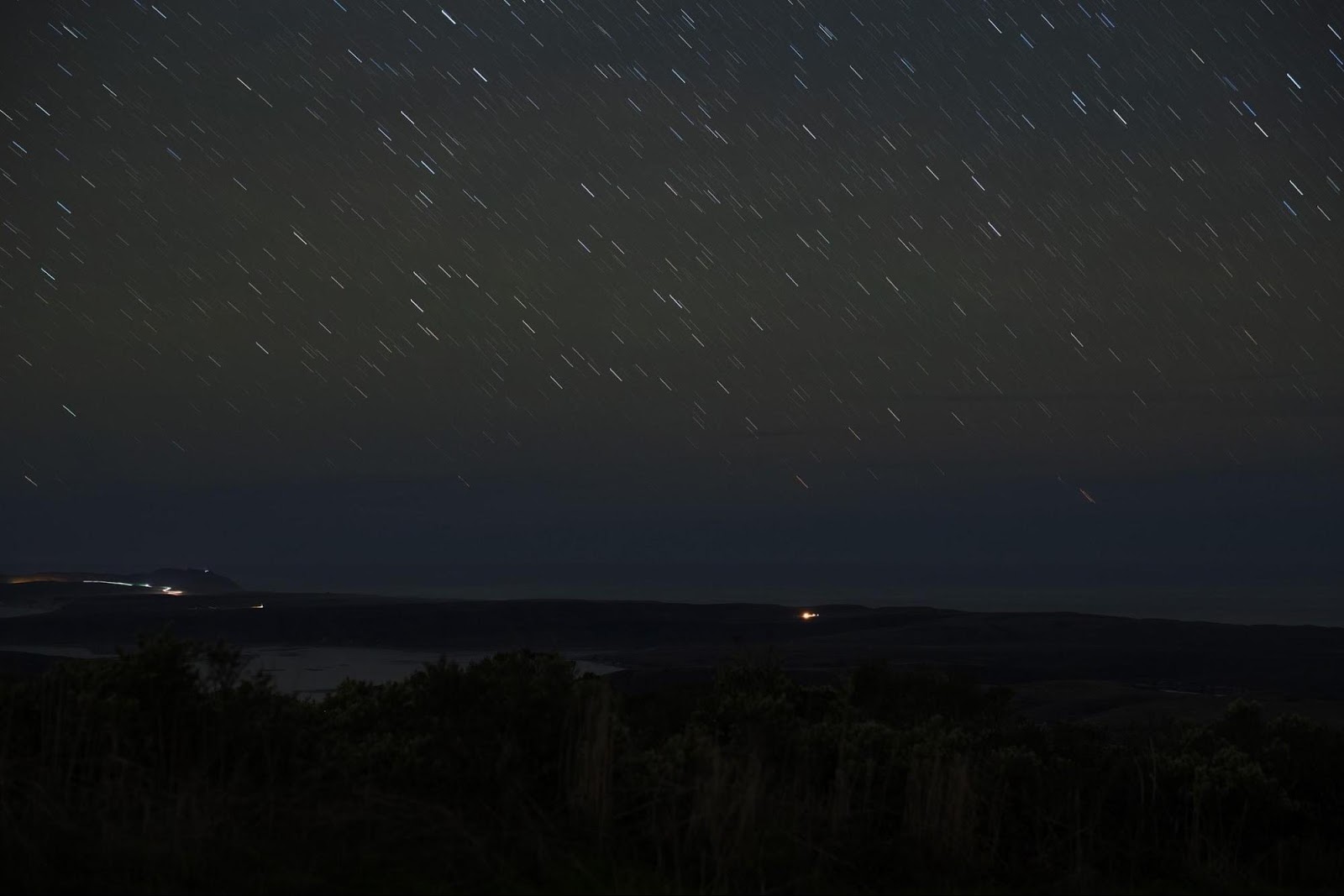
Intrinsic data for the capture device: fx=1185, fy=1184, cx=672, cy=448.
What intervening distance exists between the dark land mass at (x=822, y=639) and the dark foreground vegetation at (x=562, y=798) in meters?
15.0

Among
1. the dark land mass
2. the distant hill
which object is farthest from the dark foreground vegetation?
the distant hill

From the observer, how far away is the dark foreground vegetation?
6.26 metres

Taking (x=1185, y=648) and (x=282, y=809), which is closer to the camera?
(x=282, y=809)

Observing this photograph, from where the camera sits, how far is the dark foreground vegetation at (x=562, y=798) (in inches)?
247

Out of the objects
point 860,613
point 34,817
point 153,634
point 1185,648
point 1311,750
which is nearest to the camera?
point 34,817

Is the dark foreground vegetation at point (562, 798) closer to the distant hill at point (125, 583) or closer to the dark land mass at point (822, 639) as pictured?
the dark land mass at point (822, 639)

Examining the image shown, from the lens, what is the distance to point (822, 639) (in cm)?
4762

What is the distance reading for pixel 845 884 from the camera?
7012 millimetres

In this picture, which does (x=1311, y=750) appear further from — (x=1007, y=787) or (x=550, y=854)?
(x=550, y=854)

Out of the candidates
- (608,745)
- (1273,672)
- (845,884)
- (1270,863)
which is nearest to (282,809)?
(608,745)

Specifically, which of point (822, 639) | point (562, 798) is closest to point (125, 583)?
point (822, 639)

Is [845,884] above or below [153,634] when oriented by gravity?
below

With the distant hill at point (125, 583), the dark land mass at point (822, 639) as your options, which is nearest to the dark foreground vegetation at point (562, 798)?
the dark land mass at point (822, 639)

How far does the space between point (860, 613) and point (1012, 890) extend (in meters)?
50.9
